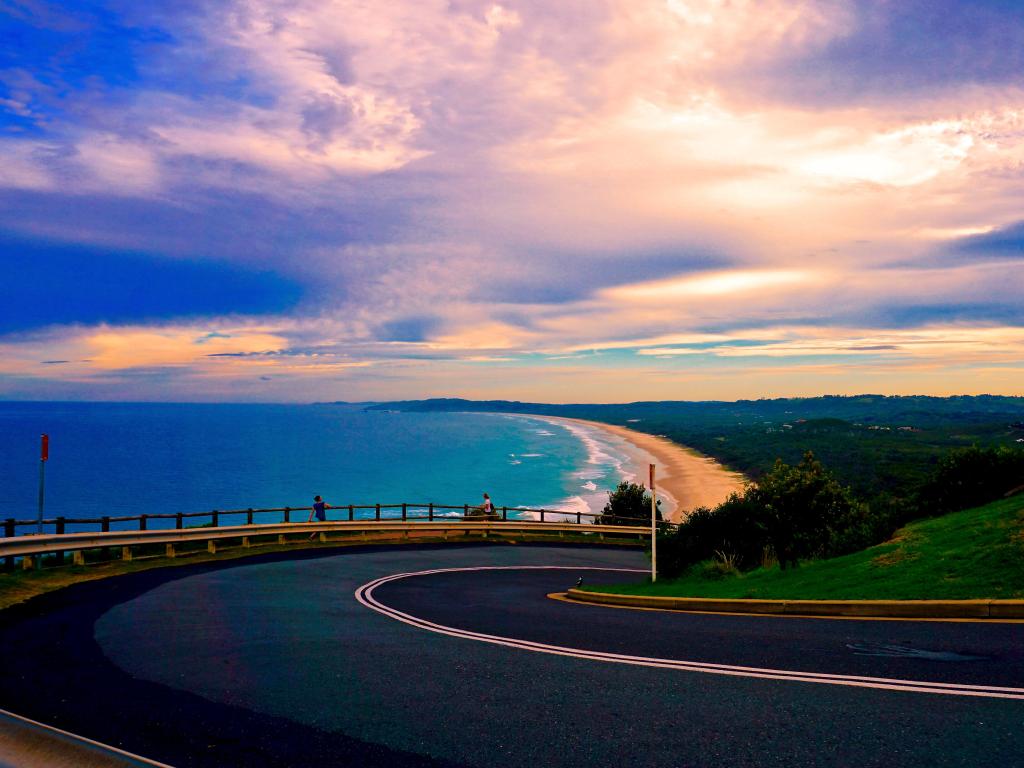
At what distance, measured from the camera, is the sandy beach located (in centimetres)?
8831

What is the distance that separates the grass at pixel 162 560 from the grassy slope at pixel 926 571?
484 inches

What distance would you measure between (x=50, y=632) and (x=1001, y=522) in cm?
1516

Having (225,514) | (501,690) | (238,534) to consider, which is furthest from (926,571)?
(225,514)

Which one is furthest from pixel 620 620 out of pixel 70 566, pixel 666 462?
pixel 666 462

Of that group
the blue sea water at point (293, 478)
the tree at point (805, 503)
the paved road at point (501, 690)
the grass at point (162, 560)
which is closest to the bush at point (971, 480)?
the tree at point (805, 503)

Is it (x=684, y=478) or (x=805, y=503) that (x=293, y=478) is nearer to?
(x=684, y=478)

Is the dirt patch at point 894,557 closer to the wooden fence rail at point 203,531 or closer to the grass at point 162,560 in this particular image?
the grass at point 162,560

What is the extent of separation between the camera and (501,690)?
6711mm

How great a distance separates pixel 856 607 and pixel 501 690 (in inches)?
239

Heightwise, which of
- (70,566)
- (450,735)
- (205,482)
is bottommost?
(205,482)

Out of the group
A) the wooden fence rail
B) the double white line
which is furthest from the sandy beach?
the double white line

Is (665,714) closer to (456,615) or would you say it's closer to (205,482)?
(456,615)

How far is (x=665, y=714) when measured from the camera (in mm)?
5820

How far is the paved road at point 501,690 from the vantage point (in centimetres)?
512
